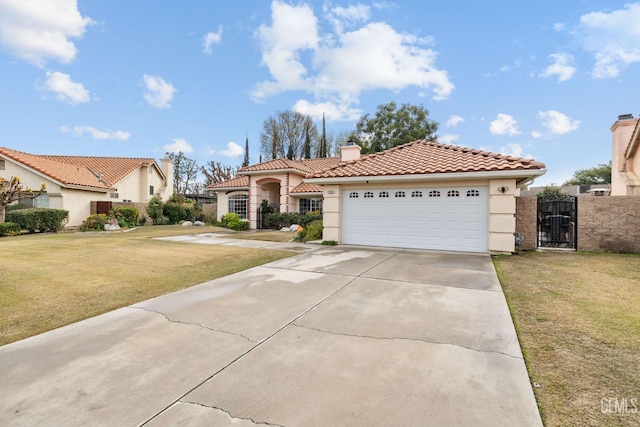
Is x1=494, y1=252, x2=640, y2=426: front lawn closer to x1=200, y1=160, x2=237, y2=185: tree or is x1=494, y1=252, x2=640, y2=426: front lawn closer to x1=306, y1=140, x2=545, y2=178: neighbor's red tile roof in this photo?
x1=306, y1=140, x2=545, y2=178: neighbor's red tile roof

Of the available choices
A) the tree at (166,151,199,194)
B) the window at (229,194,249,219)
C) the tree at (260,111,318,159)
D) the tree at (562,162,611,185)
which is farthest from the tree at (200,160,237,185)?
the tree at (562,162,611,185)

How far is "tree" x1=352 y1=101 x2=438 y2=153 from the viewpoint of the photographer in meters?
31.2

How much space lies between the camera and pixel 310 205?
21891 mm

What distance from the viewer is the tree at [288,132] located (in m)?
42.5

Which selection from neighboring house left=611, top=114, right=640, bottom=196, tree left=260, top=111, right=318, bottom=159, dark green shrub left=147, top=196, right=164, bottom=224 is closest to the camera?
neighboring house left=611, top=114, right=640, bottom=196

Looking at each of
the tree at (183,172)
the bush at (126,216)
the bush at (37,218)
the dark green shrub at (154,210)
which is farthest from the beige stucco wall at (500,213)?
the tree at (183,172)

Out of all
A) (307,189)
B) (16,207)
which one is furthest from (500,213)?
(16,207)

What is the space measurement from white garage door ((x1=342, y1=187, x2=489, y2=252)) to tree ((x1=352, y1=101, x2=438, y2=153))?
20.6 metres

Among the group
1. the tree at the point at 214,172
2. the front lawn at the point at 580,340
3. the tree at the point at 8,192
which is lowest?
the front lawn at the point at 580,340

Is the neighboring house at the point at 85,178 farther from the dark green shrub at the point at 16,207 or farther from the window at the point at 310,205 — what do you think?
the window at the point at 310,205

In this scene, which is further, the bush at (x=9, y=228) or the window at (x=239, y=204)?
the window at (x=239, y=204)

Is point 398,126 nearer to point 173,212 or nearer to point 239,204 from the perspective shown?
point 239,204

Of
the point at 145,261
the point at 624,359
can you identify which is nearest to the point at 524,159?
the point at 624,359

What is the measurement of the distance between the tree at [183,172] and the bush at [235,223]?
80.9 ft
